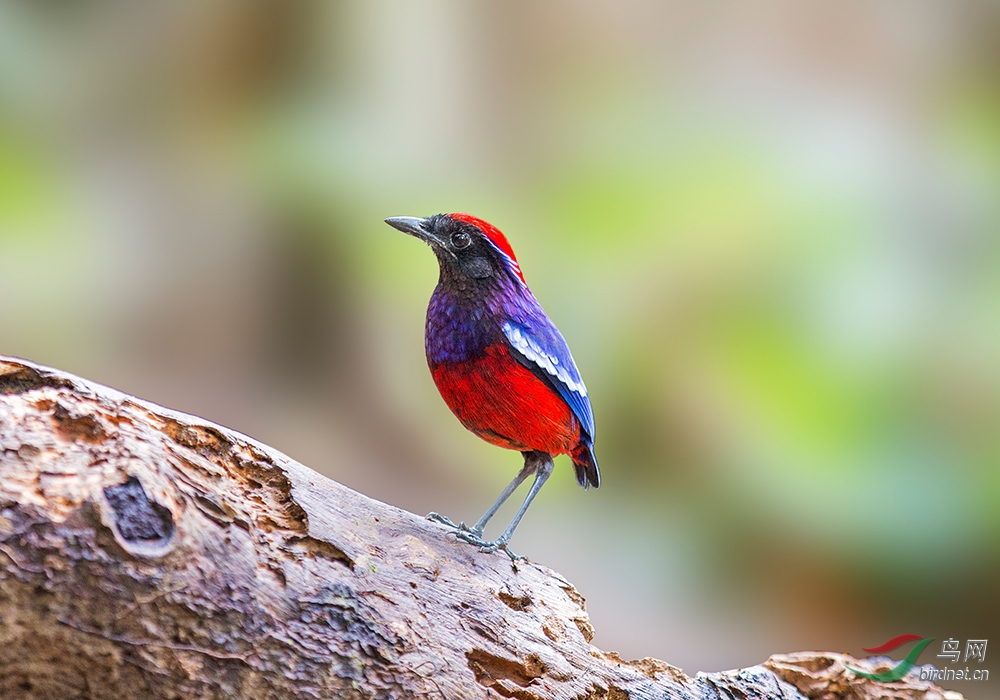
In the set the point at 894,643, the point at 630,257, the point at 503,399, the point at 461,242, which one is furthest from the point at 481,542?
the point at 630,257

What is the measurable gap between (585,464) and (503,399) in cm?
49

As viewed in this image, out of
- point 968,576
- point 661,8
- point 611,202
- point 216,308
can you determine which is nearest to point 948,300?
point 968,576

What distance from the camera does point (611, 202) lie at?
3893mm

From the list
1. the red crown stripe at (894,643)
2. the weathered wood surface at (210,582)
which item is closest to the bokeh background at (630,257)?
the red crown stripe at (894,643)

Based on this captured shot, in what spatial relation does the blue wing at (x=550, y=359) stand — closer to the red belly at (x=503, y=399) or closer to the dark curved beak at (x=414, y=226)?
the red belly at (x=503, y=399)

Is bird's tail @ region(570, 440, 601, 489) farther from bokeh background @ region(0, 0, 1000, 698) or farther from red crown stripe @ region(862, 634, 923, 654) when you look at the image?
red crown stripe @ region(862, 634, 923, 654)

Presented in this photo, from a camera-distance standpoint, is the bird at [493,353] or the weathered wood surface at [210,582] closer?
the weathered wood surface at [210,582]

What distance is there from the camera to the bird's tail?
2.41 m

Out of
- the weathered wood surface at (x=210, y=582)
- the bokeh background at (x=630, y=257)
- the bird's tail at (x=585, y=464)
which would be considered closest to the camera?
the weathered wood surface at (x=210, y=582)

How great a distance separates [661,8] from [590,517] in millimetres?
2503

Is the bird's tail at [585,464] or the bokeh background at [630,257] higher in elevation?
the bokeh background at [630,257]

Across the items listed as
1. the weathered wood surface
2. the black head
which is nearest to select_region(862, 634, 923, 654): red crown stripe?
the weathered wood surface

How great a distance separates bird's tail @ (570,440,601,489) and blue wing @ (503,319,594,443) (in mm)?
74

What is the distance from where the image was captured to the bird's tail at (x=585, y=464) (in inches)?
95.0
